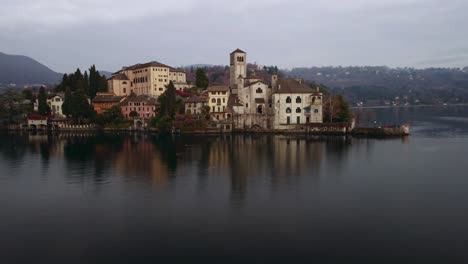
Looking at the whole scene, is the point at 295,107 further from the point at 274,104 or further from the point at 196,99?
the point at 196,99

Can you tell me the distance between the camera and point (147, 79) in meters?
78.0

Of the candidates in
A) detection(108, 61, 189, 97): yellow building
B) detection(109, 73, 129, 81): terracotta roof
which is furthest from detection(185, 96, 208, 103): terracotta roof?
detection(109, 73, 129, 81): terracotta roof

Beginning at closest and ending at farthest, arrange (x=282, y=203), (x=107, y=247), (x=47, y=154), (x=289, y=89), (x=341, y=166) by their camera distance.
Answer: (x=107, y=247), (x=282, y=203), (x=341, y=166), (x=47, y=154), (x=289, y=89)

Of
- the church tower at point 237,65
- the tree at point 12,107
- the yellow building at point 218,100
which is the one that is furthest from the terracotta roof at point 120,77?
the yellow building at point 218,100

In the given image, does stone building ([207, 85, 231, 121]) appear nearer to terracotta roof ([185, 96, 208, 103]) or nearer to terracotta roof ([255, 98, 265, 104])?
terracotta roof ([185, 96, 208, 103])

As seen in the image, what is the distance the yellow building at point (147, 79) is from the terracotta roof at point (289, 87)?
23226 millimetres

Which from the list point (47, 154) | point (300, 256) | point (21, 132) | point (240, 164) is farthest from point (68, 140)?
point (300, 256)

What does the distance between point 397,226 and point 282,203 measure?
20.7ft

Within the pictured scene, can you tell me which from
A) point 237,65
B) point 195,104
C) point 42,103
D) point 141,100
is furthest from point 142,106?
point 42,103

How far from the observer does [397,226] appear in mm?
19188

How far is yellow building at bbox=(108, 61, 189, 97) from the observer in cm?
7725

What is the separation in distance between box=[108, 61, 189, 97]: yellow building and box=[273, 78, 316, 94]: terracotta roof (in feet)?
76.2

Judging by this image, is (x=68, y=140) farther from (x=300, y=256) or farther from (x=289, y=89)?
(x=300, y=256)

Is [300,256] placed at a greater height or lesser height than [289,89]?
lesser
